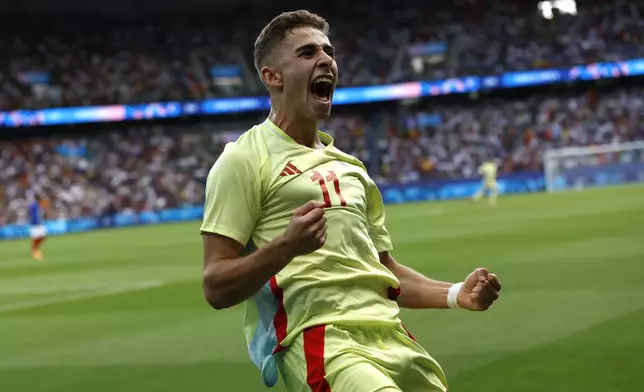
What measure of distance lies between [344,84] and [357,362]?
1975 inches

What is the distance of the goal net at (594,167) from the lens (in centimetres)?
4122

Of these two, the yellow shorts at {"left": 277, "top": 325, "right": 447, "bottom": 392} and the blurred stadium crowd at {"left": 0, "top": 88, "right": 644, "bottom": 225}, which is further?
the blurred stadium crowd at {"left": 0, "top": 88, "right": 644, "bottom": 225}

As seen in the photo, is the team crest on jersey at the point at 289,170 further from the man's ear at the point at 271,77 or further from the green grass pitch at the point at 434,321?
the green grass pitch at the point at 434,321

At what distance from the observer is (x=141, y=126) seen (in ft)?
180

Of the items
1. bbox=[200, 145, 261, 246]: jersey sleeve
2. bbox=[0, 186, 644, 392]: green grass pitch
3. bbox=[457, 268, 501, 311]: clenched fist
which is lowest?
bbox=[0, 186, 644, 392]: green grass pitch

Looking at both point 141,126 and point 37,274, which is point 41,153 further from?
point 37,274

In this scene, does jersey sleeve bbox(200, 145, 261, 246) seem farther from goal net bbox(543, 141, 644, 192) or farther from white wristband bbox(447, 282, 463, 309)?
goal net bbox(543, 141, 644, 192)

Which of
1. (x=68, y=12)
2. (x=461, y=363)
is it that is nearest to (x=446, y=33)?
(x=68, y=12)

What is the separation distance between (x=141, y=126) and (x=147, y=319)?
4420 centimetres

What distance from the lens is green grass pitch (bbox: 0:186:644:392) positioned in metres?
7.40

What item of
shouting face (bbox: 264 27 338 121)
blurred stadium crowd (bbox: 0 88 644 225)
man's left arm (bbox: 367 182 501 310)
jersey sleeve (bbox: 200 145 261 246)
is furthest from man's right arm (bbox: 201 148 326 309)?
blurred stadium crowd (bbox: 0 88 644 225)

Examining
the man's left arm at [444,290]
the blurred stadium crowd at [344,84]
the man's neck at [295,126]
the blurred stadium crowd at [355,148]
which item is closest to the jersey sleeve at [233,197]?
the man's neck at [295,126]

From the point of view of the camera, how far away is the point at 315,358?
11.0 ft

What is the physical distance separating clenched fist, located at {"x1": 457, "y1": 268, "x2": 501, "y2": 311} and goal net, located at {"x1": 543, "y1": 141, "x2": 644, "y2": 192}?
39.1 metres
